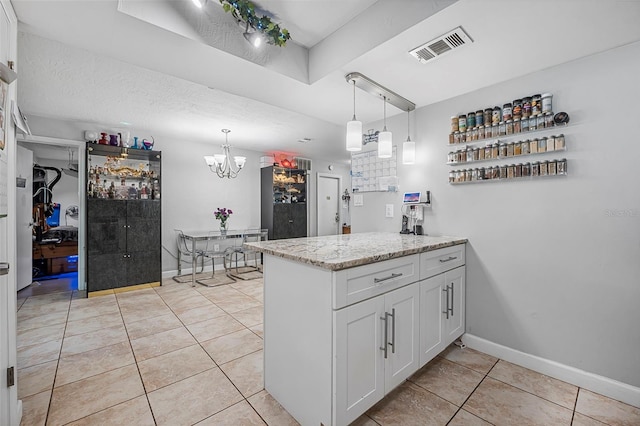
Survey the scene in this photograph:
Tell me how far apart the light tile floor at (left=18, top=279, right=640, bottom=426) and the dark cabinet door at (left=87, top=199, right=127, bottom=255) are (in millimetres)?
1079

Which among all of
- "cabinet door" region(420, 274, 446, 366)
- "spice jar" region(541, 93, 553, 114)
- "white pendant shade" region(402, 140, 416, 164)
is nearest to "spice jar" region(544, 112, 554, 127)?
"spice jar" region(541, 93, 553, 114)

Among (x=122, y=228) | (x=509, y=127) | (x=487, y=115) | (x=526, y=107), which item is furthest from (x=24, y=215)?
(x=526, y=107)

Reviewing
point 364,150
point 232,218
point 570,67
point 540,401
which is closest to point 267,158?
point 232,218

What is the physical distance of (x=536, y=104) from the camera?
6.56ft

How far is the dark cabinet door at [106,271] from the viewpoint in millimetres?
3660

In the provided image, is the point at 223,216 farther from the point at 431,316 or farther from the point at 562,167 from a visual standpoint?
the point at 562,167

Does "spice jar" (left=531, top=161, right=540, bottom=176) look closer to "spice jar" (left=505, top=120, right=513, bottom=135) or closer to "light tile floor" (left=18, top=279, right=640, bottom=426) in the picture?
"spice jar" (left=505, top=120, right=513, bottom=135)

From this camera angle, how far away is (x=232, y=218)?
17.6ft

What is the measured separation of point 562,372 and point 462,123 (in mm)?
1991

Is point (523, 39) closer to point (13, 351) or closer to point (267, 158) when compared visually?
point (13, 351)

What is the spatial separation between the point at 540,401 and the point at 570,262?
923 mm

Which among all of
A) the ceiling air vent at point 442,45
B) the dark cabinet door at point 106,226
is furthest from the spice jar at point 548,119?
the dark cabinet door at point 106,226

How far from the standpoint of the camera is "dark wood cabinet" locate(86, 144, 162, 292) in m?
3.69

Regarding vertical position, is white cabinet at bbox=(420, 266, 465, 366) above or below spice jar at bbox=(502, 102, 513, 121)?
below
